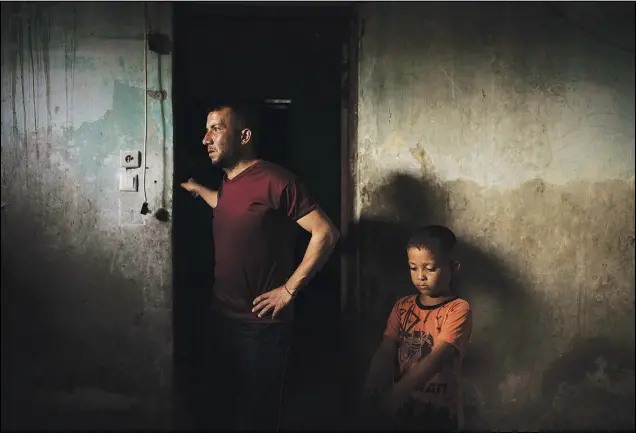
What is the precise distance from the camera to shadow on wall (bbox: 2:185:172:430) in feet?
8.60

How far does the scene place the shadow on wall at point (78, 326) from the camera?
8.60 ft

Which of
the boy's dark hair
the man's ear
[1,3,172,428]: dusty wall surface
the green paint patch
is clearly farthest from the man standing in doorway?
the green paint patch

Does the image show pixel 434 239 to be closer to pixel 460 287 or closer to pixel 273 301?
pixel 460 287

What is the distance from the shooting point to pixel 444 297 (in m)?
2.20

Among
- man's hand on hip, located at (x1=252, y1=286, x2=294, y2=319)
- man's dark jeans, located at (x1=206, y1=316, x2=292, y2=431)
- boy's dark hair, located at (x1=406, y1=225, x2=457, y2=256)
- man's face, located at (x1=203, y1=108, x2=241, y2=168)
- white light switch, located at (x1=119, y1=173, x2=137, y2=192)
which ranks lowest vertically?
man's dark jeans, located at (x1=206, y1=316, x2=292, y2=431)

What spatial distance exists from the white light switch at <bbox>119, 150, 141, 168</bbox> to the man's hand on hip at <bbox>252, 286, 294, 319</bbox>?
2.92ft

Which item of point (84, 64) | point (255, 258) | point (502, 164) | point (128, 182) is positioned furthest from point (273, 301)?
point (84, 64)

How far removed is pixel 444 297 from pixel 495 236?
1.93 feet

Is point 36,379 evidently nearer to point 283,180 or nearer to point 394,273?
point 283,180

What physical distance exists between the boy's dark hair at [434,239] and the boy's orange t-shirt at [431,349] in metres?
0.21

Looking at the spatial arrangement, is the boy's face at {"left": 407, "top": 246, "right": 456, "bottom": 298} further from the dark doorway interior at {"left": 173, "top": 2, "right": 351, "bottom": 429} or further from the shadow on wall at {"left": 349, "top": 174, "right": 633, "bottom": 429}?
the dark doorway interior at {"left": 173, "top": 2, "right": 351, "bottom": 429}

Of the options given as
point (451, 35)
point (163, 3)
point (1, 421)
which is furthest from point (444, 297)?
point (1, 421)

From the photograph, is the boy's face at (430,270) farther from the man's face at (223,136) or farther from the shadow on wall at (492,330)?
the man's face at (223,136)

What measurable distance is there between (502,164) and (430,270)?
29.7 inches
